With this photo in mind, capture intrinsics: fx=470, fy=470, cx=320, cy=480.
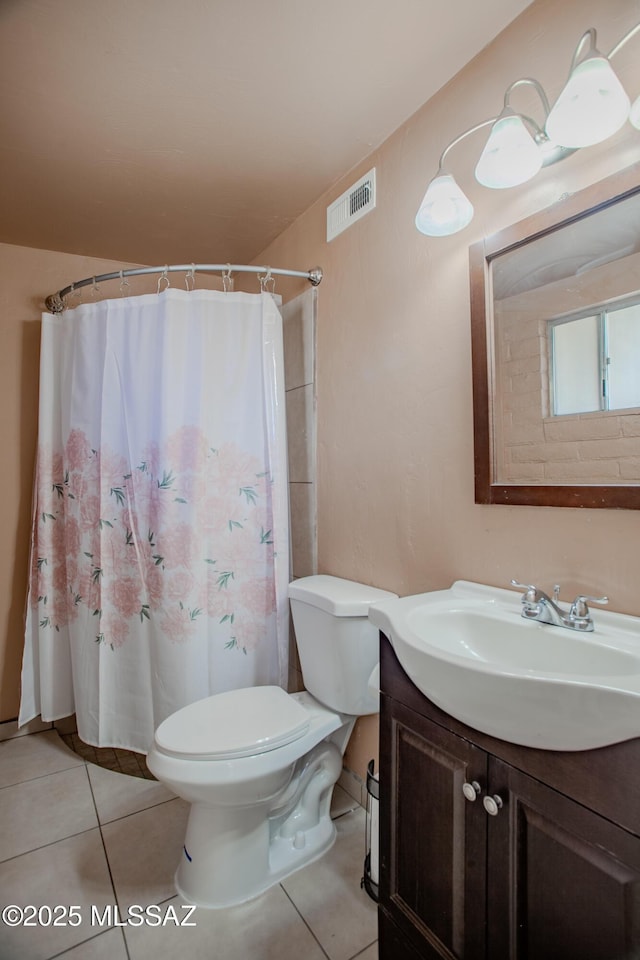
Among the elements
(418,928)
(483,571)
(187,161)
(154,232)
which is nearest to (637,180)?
(483,571)

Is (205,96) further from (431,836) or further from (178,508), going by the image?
(431,836)

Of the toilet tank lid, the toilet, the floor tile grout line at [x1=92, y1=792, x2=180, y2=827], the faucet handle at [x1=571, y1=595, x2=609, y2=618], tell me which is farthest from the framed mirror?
the floor tile grout line at [x1=92, y1=792, x2=180, y2=827]

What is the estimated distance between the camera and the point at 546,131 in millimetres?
911

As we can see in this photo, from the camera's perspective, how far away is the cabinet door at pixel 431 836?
2.59 feet

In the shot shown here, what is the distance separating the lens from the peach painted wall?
3.18 ft

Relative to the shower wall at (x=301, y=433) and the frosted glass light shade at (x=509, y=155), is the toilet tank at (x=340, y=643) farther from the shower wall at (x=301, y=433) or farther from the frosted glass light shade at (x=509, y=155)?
the frosted glass light shade at (x=509, y=155)

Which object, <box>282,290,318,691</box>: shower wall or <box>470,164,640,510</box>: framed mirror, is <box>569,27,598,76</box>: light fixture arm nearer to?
<box>470,164,640,510</box>: framed mirror

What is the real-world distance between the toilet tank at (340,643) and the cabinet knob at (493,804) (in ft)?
1.94

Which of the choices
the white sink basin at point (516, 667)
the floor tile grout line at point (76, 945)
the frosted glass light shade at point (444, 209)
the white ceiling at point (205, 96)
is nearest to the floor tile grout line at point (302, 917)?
the floor tile grout line at point (76, 945)

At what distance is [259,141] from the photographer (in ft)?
4.96

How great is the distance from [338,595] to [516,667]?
0.67 m

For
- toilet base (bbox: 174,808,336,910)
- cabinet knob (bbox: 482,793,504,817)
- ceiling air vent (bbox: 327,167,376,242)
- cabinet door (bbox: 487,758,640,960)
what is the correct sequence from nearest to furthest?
cabinet door (bbox: 487,758,640,960), cabinet knob (bbox: 482,793,504,817), toilet base (bbox: 174,808,336,910), ceiling air vent (bbox: 327,167,376,242)

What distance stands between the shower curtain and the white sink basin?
82cm

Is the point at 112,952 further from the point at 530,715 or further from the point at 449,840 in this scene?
the point at 530,715
